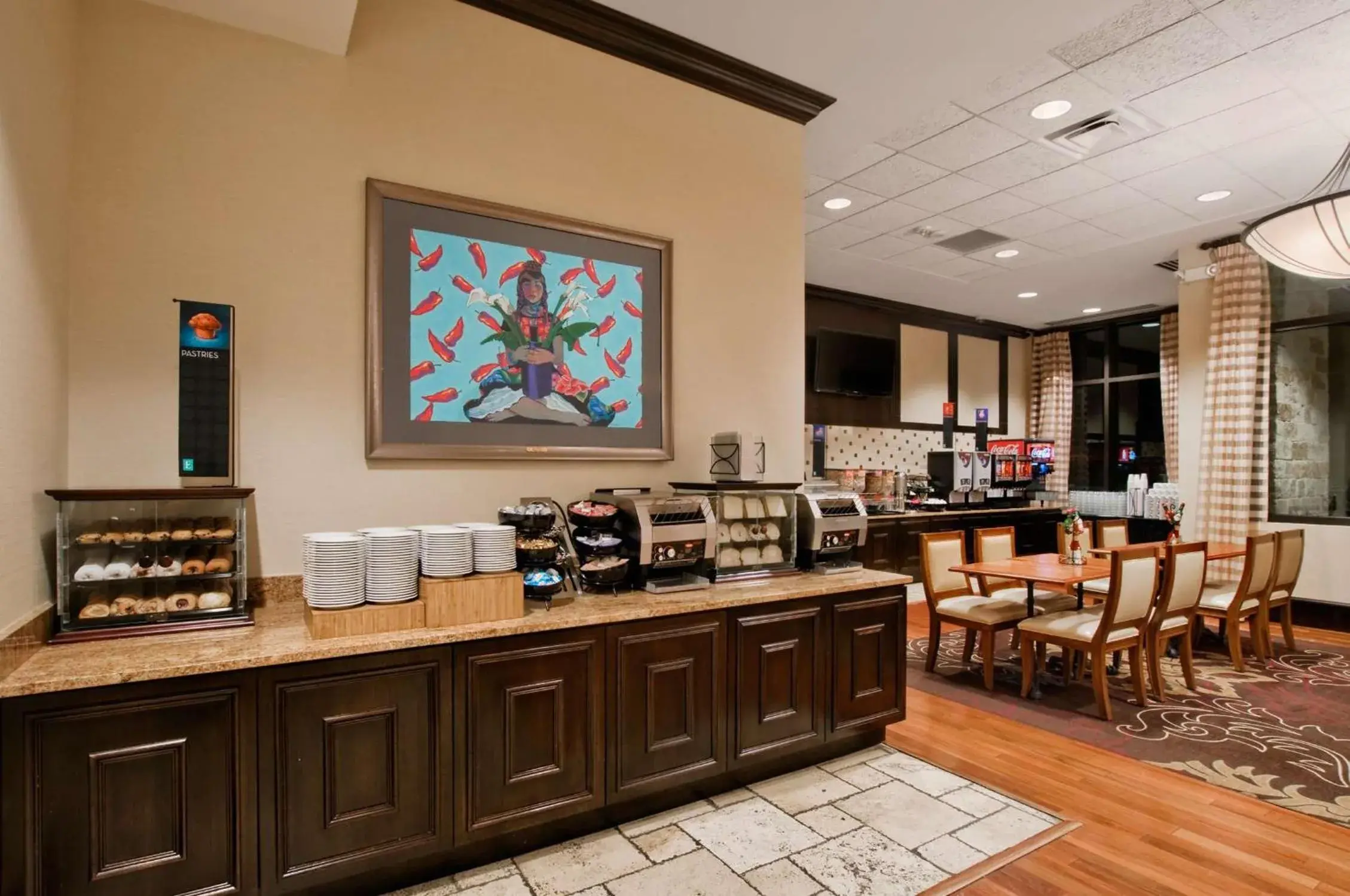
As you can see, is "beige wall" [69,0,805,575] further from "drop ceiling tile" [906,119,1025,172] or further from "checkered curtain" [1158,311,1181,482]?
"checkered curtain" [1158,311,1181,482]

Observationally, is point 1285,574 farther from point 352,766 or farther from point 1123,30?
point 352,766

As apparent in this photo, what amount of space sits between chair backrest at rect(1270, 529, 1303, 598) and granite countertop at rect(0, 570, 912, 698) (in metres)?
4.36

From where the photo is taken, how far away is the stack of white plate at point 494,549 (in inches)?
97.0

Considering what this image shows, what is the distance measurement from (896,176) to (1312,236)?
2.35 m

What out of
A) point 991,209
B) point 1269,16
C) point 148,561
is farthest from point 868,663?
point 991,209

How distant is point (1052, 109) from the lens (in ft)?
13.5

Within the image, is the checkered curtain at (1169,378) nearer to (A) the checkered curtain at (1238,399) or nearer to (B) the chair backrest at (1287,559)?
(A) the checkered curtain at (1238,399)

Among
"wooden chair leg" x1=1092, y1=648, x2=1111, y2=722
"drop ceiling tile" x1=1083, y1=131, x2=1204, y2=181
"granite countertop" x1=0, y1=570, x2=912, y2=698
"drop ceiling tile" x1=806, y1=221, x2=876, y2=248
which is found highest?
"drop ceiling tile" x1=1083, y1=131, x2=1204, y2=181

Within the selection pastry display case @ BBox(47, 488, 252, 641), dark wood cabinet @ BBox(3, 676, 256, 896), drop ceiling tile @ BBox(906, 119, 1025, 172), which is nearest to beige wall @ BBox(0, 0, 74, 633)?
pastry display case @ BBox(47, 488, 252, 641)

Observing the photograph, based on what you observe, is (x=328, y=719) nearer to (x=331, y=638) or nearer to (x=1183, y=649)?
(x=331, y=638)

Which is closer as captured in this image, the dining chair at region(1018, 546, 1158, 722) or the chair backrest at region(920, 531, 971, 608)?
the dining chair at region(1018, 546, 1158, 722)

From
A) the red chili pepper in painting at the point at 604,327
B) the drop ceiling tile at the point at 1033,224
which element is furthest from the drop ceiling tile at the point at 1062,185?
the red chili pepper in painting at the point at 604,327

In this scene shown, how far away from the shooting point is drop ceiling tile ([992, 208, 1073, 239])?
572cm

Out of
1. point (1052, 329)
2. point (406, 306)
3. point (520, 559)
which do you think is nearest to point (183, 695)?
point (520, 559)
